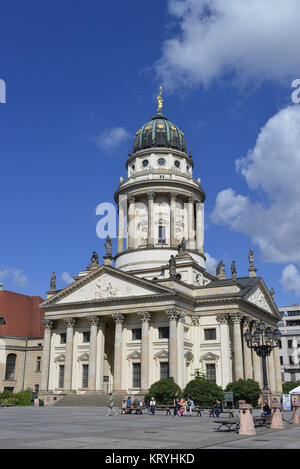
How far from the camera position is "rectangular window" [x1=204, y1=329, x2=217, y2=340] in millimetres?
53781

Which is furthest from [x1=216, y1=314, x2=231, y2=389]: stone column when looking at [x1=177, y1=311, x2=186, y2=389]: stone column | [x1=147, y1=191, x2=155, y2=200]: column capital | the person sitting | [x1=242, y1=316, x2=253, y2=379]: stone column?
the person sitting

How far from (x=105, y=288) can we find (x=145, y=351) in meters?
8.94

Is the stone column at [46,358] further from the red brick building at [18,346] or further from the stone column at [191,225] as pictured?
the stone column at [191,225]

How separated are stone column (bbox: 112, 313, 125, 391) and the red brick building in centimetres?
2002

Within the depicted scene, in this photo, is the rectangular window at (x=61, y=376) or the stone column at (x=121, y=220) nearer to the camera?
the rectangular window at (x=61, y=376)

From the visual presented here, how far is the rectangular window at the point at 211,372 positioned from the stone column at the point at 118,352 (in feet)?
31.3

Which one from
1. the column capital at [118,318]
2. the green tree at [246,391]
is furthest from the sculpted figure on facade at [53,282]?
the green tree at [246,391]

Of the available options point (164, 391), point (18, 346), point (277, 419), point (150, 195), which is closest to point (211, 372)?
point (164, 391)

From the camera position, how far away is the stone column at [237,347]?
50.8 metres

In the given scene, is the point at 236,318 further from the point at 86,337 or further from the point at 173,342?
the point at 86,337

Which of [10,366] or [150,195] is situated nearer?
[150,195]

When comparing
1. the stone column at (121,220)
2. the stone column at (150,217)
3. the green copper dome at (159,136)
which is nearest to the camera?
the stone column at (150,217)

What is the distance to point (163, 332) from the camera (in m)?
52.1
